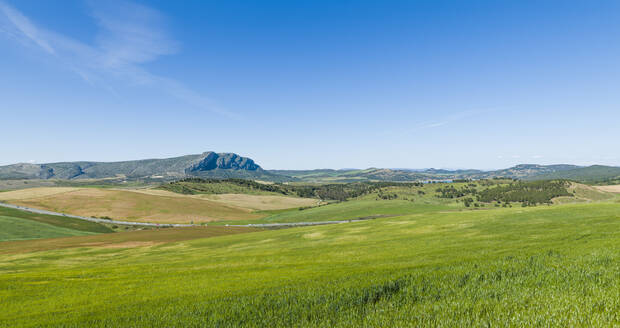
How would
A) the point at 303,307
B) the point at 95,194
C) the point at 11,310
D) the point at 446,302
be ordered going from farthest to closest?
the point at 95,194, the point at 11,310, the point at 303,307, the point at 446,302

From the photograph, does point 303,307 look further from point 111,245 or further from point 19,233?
point 19,233

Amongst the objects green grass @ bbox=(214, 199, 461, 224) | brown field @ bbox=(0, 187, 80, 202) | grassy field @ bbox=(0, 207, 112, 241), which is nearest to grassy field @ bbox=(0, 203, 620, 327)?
grassy field @ bbox=(0, 207, 112, 241)

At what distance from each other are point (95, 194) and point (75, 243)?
124 metres

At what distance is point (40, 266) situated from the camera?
42969mm

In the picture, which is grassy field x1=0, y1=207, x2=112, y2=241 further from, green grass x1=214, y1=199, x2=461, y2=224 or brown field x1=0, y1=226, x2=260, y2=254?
green grass x1=214, y1=199, x2=461, y2=224

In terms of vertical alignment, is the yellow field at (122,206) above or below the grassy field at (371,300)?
below

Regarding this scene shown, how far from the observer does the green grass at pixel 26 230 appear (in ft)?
266

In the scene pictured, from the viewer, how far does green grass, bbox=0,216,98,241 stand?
8103 cm

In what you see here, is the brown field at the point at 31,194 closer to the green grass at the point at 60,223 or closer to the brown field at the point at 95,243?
the green grass at the point at 60,223

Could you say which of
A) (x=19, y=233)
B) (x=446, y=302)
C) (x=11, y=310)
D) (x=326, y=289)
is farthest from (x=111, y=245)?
(x=446, y=302)

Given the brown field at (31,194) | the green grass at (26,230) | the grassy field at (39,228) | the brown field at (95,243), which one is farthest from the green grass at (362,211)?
the brown field at (31,194)

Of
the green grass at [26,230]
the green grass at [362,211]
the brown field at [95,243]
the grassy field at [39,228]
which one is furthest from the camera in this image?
the green grass at [362,211]

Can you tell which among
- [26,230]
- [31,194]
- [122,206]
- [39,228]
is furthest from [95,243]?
[31,194]

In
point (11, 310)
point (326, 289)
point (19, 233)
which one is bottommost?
point (19, 233)
